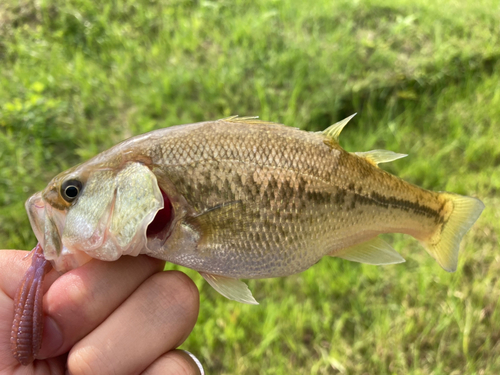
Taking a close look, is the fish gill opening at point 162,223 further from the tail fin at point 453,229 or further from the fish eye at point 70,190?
the tail fin at point 453,229

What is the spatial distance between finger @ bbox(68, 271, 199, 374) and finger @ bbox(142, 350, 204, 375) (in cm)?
2

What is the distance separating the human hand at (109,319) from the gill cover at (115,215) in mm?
130

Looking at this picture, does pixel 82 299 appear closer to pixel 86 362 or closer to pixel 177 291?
pixel 86 362

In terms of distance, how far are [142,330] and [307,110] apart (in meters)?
2.70

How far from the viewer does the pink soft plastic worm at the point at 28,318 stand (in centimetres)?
117

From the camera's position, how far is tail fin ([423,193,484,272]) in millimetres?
1604

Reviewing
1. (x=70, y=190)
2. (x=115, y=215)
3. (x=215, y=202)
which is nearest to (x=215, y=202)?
(x=215, y=202)

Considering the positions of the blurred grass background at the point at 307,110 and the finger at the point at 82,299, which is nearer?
the finger at the point at 82,299

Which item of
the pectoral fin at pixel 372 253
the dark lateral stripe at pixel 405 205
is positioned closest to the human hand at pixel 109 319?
the pectoral fin at pixel 372 253

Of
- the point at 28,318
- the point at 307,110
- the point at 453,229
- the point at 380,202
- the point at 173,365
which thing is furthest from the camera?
the point at 307,110

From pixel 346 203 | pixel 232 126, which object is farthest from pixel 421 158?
pixel 232 126

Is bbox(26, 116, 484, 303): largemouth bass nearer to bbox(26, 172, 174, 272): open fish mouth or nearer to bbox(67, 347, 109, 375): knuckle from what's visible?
bbox(26, 172, 174, 272): open fish mouth

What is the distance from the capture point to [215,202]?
1284 millimetres

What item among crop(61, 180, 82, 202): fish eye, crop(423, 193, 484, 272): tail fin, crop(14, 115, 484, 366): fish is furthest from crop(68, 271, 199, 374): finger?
crop(423, 193, 484, 272): tail fin
